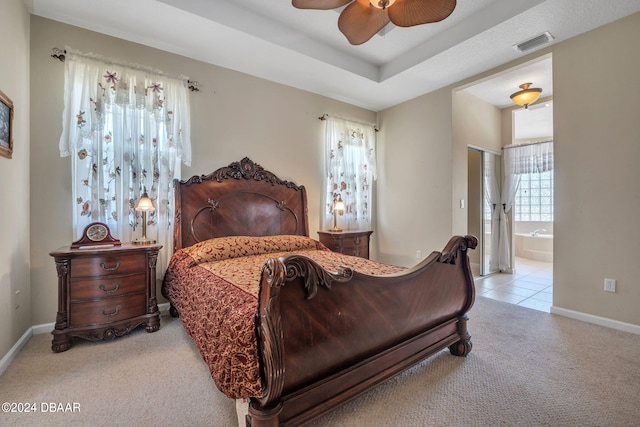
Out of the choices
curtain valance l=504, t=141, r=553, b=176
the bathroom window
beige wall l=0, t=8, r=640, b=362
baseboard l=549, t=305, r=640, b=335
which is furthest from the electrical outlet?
the bathroom window

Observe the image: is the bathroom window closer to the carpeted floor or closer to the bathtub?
the bathtub

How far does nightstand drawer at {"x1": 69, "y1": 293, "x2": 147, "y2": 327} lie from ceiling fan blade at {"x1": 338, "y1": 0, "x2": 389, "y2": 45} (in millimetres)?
2773

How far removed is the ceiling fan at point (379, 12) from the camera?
5.74 ft

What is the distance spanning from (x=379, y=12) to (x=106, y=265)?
9.37 feet

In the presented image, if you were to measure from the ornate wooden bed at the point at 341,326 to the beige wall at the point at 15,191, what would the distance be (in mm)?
1081

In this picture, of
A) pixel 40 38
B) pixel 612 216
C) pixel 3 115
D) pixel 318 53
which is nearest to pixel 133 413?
pixel 3 115

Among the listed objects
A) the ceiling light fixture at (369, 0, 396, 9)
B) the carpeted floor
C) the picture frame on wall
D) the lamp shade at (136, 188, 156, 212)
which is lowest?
the carpeted floor

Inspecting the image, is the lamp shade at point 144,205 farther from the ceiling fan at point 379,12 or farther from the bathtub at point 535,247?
the bathtub at point 535,247

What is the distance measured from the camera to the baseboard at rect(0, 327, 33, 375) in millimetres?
1892

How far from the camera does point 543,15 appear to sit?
2455 mm

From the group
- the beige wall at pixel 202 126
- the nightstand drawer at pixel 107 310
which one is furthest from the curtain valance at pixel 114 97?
the nightstand drawer at pixel 107 310

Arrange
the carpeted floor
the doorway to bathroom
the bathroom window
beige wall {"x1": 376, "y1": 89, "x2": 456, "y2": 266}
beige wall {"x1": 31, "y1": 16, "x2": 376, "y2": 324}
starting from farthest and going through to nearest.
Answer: the bathroom window → the doorway to bathroom → beige wall {"x1": 376, "y1": 89, "x2": 456, "y2": 266} → beige wall {"x1": 31, "y1": 16, "x2": 376, "y2": 324} → the carpeted floor

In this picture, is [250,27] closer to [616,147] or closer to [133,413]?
[133,413]

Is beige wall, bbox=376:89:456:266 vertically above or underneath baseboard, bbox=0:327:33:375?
above
